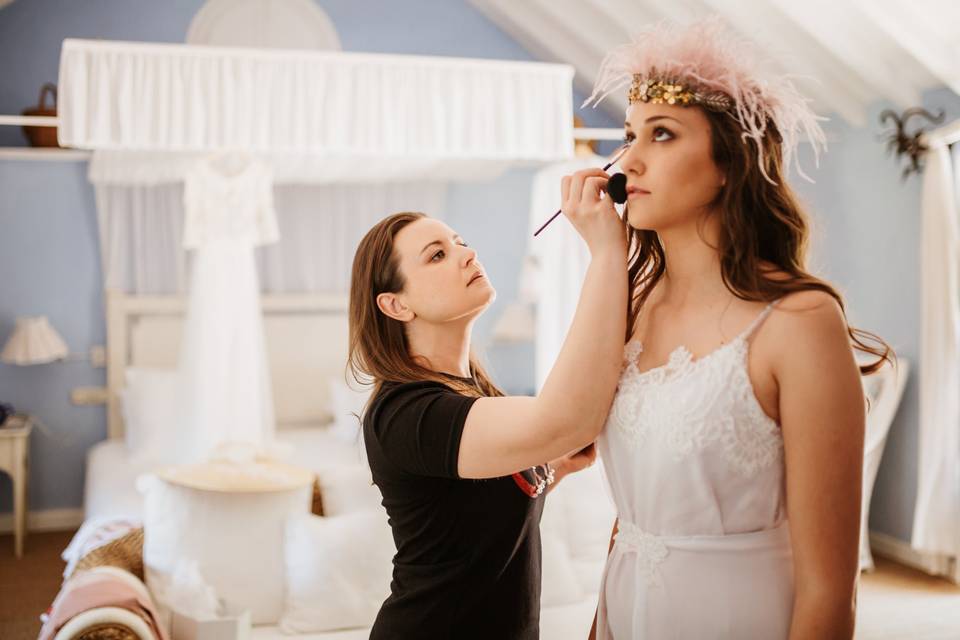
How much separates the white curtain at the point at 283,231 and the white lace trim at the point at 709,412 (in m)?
4.22

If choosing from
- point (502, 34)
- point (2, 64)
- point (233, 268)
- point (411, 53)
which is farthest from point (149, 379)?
point (502, 34)

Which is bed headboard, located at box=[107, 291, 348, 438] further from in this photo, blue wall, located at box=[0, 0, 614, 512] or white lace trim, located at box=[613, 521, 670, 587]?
white lace trim, located at box=[613, 521, 670, 587]

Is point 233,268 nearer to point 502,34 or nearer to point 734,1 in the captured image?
point 734,1

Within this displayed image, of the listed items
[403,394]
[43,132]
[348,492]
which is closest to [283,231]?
[43,132]

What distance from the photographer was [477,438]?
4.01 feet

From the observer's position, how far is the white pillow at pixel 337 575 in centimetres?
246

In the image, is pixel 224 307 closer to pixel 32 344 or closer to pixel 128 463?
pixel 128 463

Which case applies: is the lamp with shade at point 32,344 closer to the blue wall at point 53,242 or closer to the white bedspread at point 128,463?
the blue wall at point 53,242

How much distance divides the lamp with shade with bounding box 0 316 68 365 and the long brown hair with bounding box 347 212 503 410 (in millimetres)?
3820

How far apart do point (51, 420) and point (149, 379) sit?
81cm

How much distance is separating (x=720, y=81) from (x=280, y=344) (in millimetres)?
4525

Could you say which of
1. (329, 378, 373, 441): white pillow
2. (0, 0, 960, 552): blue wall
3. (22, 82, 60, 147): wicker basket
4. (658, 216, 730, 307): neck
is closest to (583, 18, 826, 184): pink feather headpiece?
(658, 216, 730, 307): neck

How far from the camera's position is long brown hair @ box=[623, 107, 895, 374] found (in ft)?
3.77

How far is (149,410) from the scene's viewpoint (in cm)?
467
